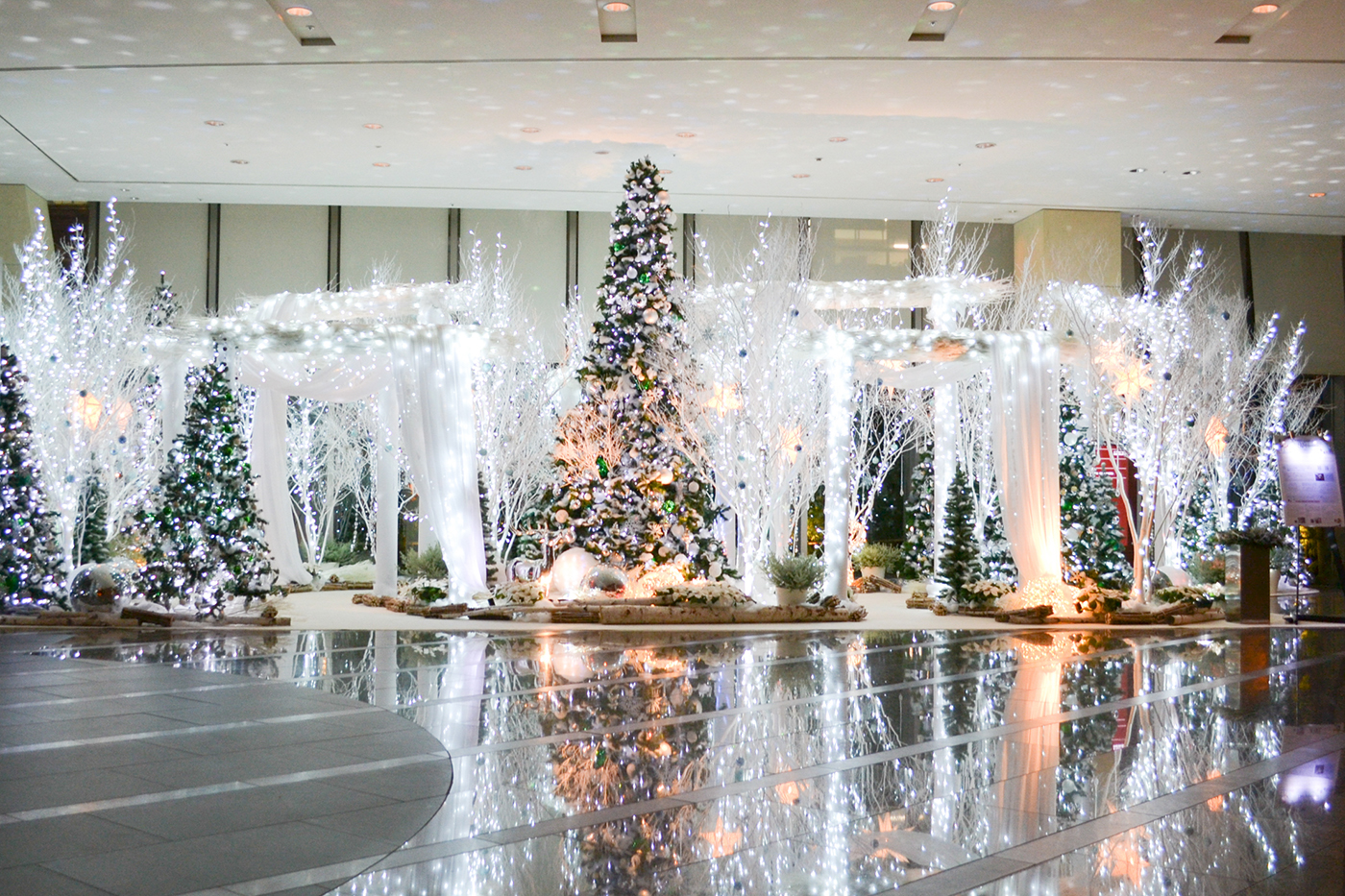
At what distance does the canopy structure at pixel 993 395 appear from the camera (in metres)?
12.5

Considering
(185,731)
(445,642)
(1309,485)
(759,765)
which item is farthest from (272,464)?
(1309,485)

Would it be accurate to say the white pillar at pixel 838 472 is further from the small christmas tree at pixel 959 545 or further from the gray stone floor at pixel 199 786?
the gray stone floor at pixel 199 786

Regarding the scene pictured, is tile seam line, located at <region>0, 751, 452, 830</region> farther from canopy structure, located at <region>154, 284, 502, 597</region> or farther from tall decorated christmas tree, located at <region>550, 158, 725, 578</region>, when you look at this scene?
tall decorated christmas tree, located at <region>550, 158, 725, 578</region>

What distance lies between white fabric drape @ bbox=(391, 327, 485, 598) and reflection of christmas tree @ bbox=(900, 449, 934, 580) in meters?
6.65

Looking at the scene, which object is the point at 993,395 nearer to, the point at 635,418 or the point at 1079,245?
the point at 635,418

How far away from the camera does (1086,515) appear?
1320cm

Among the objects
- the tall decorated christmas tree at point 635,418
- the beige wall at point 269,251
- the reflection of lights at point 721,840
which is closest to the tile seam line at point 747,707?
the reflection of lights at point 721,840

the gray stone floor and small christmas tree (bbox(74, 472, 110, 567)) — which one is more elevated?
small christmas tree (bbox(74, 472, 110, 567))

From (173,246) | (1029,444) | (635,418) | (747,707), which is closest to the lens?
(747,707)

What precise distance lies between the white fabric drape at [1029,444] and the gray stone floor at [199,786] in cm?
771

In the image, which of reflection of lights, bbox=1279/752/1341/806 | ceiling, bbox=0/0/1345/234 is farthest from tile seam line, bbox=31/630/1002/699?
ceiling, bbox=0/0/1345/234

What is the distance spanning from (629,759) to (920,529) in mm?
11761

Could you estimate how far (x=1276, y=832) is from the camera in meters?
4.36

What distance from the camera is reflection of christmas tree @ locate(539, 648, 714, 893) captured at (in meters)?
4.00
